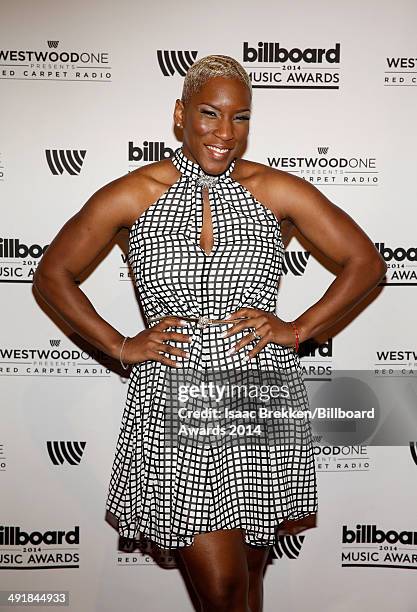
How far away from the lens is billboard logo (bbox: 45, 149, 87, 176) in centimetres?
266

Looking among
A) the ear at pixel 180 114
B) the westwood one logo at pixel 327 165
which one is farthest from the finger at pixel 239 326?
the westwood one logo at pixel 327 165

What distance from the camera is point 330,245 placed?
2266mm

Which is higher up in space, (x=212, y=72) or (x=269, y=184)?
(x=212, y=72)

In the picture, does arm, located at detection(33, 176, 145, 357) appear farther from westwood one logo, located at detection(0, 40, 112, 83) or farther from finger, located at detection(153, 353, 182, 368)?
westwood one logo, located at detection(0, 40, 112, 83)

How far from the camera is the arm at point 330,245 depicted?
2.21 metres

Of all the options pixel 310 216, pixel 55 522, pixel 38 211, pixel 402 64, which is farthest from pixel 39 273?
pixel 402 64

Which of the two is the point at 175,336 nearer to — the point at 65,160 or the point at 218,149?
the point at 218,149

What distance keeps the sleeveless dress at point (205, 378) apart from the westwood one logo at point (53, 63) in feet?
2.29

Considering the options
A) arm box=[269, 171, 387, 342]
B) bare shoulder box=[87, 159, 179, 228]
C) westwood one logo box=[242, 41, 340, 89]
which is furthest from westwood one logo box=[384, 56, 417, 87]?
bare shoulder box=[87, 159, 179, 228]

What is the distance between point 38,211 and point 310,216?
3.36 feet

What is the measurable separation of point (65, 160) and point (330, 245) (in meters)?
1.03

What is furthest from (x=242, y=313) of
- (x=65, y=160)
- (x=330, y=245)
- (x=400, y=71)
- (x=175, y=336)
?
(x=400, y=71)

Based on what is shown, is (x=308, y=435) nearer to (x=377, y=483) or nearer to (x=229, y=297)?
(x=229, y=297)

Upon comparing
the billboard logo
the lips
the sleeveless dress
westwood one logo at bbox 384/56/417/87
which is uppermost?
westwood one logo at bbox 384/56/417/87
